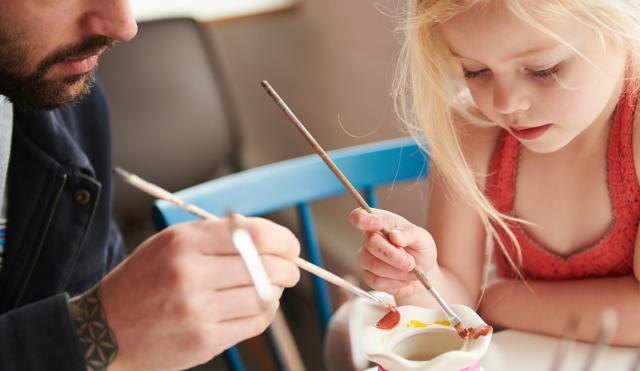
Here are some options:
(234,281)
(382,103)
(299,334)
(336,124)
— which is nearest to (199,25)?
(336,124)

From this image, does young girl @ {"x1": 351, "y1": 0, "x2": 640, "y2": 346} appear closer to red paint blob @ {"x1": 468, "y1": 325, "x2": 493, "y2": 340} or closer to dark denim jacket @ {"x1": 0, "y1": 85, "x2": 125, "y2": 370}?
red paint blob @ {"x1": 468, "y1": 325, "x2": 493, "y2": 340}

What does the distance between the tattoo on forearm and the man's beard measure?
30 cm

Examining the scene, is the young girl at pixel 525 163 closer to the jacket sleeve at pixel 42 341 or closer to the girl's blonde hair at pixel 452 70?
the girl's blonde hair at pixel 452 70

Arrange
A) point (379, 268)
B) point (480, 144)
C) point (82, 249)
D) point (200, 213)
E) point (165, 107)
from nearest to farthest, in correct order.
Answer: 1. point (200, 213)
2. point (379, 268)
3. point (480, 144)
4. point (82, 249)
5. point (165, 107)

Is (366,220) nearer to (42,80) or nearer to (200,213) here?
(200,213)

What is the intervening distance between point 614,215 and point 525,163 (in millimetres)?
108

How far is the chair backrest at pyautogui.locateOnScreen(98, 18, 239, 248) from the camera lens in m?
1.71

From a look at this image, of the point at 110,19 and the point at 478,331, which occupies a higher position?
the point at 110,19

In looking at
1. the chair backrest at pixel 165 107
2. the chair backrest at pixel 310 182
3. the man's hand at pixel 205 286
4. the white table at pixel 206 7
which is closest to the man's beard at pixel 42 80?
the chair backrest at pixel 310 182

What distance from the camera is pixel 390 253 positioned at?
611 millimetres

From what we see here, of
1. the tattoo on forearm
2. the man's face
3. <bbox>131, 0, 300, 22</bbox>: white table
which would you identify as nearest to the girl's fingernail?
the tattoo on forearm

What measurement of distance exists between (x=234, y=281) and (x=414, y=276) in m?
0.15

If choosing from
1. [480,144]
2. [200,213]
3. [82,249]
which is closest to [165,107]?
[82,249]

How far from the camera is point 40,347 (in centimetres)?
61
